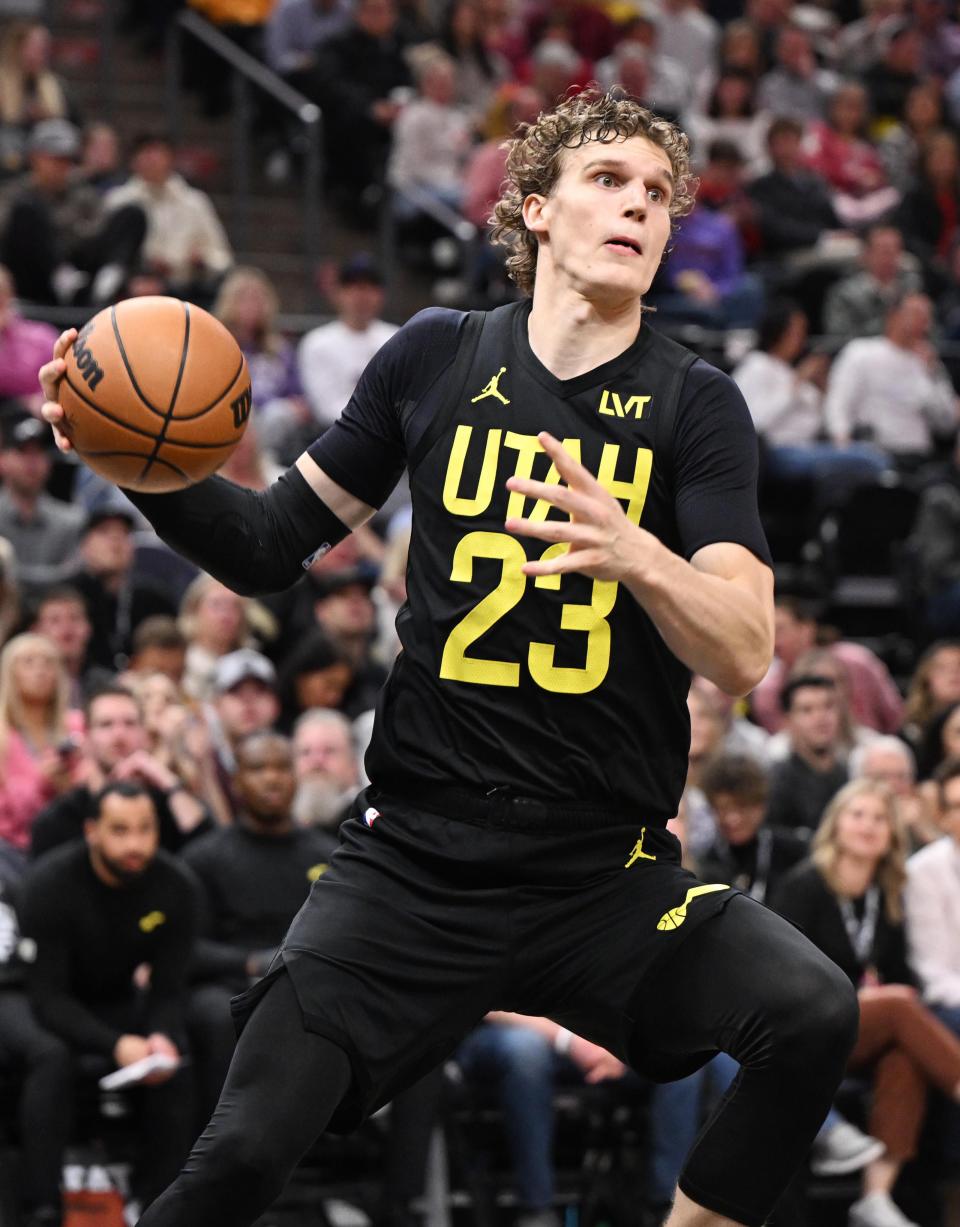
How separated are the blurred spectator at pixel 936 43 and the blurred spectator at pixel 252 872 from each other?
39.2ft

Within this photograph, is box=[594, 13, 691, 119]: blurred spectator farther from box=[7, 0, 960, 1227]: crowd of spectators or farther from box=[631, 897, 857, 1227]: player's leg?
box=[631, 897, 857, 1227]: player's leg

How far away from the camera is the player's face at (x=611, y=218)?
4.30 m

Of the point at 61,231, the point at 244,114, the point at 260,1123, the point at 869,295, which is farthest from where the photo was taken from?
the point at 869,295

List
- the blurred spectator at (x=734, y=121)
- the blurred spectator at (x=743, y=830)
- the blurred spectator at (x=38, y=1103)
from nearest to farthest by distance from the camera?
the blurred spectator at (x=38, y=1103)
the blurred spectator at (x=743, y=830)
the blurred spectator at (x=734, y=121)

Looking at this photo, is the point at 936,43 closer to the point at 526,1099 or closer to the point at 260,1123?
the point at 526,1099

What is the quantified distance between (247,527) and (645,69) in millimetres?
12325

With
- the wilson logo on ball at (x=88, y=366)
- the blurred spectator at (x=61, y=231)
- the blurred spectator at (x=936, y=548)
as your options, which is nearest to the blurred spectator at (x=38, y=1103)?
the wilson logo on ball at (x=88, y=366)

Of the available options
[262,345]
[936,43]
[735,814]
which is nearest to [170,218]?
[262,345]

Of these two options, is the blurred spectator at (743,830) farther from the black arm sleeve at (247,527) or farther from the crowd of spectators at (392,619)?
the black arm sleeve at (247,527)

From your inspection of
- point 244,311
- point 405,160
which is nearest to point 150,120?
point 405,160

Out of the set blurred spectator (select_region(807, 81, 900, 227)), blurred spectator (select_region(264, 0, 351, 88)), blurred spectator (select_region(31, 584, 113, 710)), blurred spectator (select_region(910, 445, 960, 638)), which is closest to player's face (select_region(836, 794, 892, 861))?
blurred spectator (select_region(31, 584, 113, 710))

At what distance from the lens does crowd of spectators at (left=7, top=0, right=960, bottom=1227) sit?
7852 mm

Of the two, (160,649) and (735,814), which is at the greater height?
(160,649)

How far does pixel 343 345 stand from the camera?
39.9 ft
